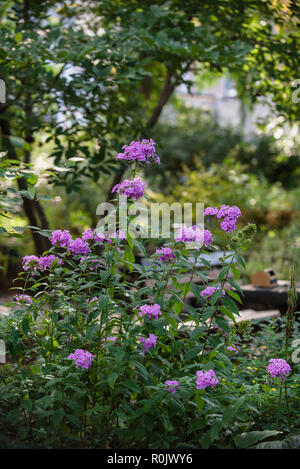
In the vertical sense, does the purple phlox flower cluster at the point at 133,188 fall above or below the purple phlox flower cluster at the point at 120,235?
above

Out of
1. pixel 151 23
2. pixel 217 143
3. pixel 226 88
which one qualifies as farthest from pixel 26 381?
pixel 226 88

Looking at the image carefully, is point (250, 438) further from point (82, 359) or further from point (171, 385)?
point (82, 359)

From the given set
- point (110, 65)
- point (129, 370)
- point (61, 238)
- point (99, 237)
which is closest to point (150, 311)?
point (129, 370)

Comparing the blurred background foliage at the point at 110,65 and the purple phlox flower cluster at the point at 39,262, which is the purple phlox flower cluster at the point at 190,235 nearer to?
the blurred background foliage at the point at 110,65

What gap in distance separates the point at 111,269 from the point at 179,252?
0.26 metres

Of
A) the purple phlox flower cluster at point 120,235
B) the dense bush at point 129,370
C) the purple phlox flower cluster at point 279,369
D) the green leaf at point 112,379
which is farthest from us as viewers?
the purple phlox flower cluster at point 279,369

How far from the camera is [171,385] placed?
5.49 feet

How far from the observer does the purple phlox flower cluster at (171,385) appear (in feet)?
5.48

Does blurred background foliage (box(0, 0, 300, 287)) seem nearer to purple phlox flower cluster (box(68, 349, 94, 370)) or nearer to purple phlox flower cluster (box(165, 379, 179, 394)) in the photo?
purple phlox flower cluster (box(68, 349, 94, 370))

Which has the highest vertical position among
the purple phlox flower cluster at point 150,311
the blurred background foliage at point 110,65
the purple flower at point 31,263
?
the blurred background foliage at point 110,65

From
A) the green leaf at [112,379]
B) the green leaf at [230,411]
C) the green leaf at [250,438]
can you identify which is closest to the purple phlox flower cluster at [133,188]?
the green leaf at [112,379]

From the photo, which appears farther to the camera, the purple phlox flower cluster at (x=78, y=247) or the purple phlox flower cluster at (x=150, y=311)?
the purple phlox flower cluster at (x=78, y=247)

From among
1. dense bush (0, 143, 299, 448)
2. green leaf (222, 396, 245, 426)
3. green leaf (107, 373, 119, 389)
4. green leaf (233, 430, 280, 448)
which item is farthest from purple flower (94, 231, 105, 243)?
green leaf (233, 430, 280, 448)
